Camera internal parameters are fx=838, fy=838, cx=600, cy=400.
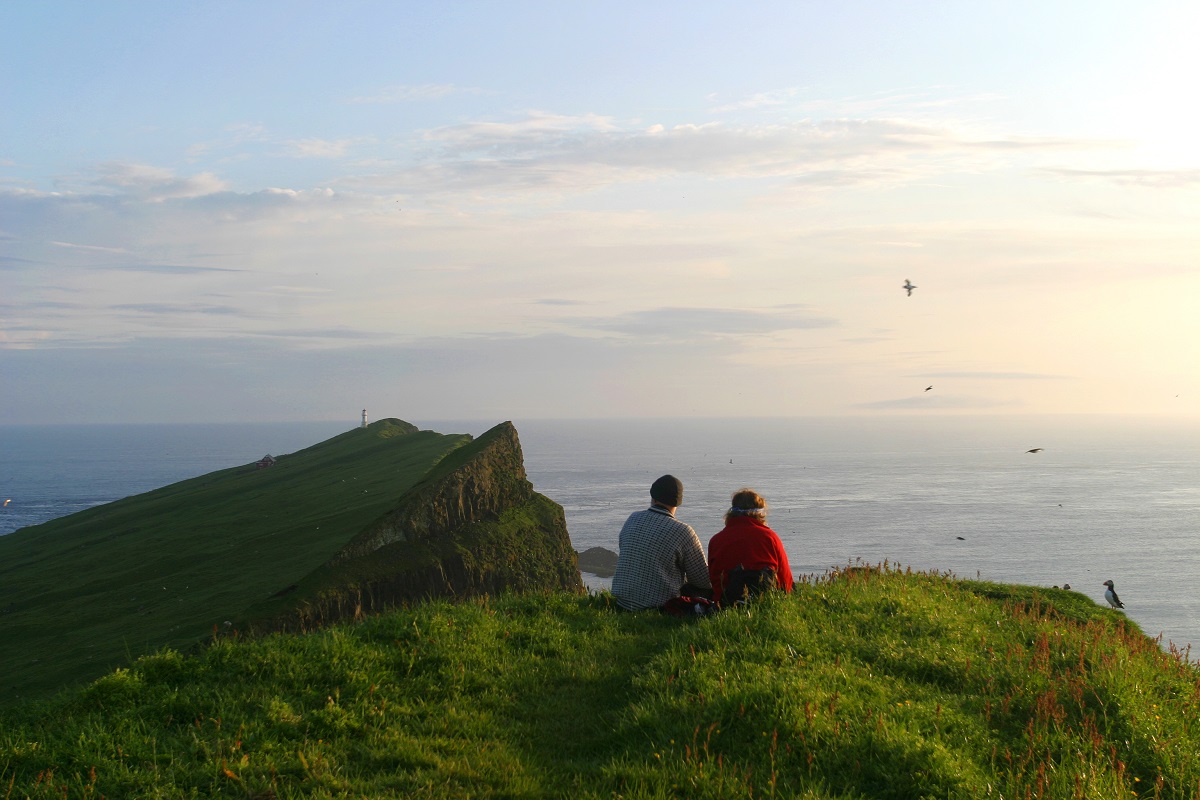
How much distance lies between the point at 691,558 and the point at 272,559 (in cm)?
4360

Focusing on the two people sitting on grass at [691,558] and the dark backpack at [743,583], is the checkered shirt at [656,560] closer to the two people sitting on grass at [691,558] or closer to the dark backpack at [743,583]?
the two people sitting on grass at [691,558]

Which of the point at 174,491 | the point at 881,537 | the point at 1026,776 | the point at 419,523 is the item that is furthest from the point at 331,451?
the point at 1026,776

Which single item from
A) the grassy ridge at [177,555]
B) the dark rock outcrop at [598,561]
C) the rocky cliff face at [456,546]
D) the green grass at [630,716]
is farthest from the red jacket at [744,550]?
the dark rock outcrop at [598,561]

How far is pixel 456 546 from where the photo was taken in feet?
161

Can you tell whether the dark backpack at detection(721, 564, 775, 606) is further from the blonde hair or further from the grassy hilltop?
the grassy hilltop

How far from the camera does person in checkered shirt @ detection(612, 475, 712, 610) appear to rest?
12.4m

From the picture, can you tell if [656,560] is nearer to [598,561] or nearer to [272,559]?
[272,559]

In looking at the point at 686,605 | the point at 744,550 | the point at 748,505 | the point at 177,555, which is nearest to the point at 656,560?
the point at 686,605

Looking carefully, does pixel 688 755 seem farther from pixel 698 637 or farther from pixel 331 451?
pixel 331 451

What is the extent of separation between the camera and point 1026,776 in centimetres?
749

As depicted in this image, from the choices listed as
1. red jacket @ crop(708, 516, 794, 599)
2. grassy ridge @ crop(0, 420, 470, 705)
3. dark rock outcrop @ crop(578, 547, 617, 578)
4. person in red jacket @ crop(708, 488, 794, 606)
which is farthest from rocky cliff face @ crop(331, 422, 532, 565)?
dark rock outcrop @ crop(578, 547, 617, 578)

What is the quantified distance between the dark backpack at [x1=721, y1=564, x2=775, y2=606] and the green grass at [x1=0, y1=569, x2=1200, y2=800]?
63 cm

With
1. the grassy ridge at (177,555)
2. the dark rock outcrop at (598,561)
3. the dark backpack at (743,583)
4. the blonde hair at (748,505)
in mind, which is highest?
the blonde hair at (748,505)

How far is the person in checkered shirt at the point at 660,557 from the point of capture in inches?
488
